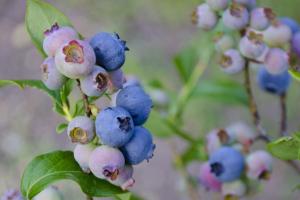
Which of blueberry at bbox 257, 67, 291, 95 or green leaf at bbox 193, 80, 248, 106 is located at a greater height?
blueberry at bbox 257, 67, 291, 95

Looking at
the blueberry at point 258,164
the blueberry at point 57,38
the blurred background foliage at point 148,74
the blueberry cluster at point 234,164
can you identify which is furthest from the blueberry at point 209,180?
the blurred background foliage at point 148,74

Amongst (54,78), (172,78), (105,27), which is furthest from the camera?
(105,27)

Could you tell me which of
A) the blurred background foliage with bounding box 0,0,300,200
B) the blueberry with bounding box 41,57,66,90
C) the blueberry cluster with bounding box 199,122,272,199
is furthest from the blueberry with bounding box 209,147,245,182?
the blurred background foliage with bounding box 0,0,300,200

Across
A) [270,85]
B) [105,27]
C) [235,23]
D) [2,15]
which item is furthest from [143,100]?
[2,15]

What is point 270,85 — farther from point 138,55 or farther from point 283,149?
point 138,55

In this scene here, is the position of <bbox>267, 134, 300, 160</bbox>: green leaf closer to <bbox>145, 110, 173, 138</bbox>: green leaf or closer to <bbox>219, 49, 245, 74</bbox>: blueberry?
<bbox>219, 49, 245, 74</bbox>: blueberry

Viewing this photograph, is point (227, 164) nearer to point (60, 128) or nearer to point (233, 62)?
point (233, 62)
